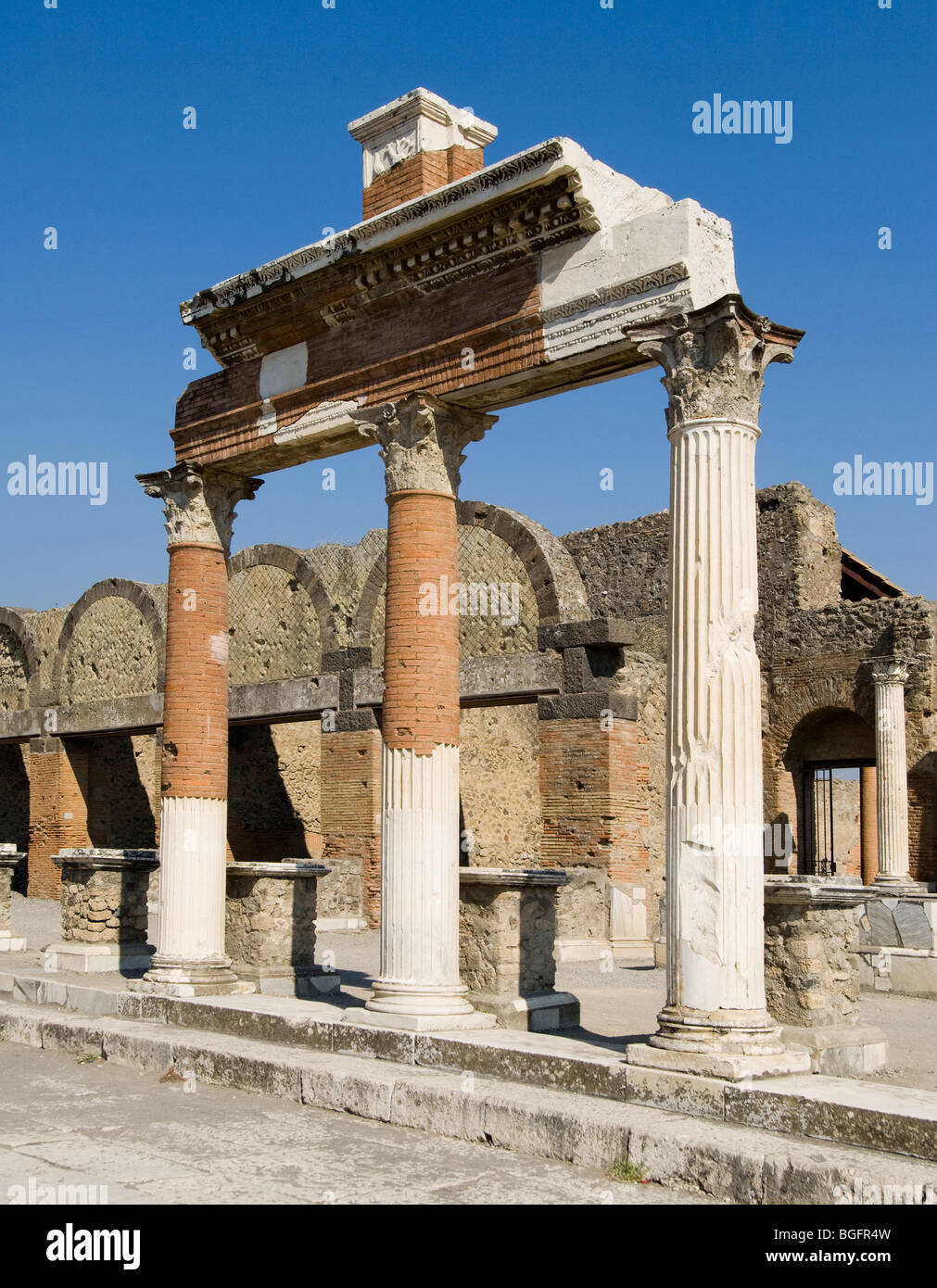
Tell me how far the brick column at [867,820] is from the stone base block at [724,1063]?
51.3 feet

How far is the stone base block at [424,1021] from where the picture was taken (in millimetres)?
6418

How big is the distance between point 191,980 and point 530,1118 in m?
3.58

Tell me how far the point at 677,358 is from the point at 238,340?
3782mm

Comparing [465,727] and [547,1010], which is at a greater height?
[465,727]

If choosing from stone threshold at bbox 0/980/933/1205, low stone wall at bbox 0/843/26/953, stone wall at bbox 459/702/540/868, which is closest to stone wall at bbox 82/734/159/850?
stone wall at bbox 459/702/540/868

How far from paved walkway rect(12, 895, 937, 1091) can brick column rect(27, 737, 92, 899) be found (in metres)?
5.58

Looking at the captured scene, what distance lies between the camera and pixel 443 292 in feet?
23.9

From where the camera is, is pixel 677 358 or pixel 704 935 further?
pixel 677 358

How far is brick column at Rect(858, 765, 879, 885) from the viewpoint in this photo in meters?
20.5

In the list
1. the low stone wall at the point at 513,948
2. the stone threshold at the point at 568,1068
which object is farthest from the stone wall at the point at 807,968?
the low stone wall at the point at 513,948

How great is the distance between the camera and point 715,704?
544 cm

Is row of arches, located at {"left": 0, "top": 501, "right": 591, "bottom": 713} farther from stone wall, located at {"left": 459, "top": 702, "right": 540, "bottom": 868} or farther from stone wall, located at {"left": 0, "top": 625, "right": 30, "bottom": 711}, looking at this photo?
stone wall, located at {"left": 459, "top": 702, "right": 540, "bottom": 868}
